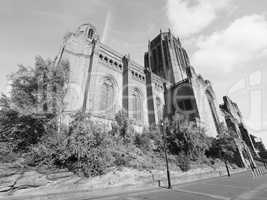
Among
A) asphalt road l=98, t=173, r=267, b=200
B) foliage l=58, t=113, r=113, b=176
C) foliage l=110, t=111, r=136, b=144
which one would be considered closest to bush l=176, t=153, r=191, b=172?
asphalt road l=98, t=173, r=267, b=200

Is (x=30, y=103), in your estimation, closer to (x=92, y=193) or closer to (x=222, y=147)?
(x=92, y=193)

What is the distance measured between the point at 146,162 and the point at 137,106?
13.8 metres

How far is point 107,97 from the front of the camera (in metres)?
21.0

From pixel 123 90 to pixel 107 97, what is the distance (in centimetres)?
359

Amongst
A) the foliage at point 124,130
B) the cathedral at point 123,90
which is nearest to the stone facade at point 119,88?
the cathedral at point 123,90

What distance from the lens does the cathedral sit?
17188mm

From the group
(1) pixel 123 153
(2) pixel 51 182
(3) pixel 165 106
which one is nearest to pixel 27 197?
(2) pixel 51 182

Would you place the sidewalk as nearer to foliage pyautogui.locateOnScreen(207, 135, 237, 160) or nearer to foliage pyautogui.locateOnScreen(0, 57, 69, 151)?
foliage pyautogui.locateOnScreen(0, 57, 69, 151)

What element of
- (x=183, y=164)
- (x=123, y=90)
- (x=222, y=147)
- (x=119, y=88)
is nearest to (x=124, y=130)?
(x=183, y=164)

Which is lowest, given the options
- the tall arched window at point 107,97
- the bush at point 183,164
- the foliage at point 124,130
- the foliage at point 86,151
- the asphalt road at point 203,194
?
the asphalt road at point 203,194

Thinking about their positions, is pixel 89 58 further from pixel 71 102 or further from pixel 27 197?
pixel 27 197

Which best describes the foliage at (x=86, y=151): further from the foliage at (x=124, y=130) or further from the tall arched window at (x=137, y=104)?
the tall arched window at (x=137, y=104)

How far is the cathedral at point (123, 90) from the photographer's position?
56.4 feet

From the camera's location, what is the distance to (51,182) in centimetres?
735
